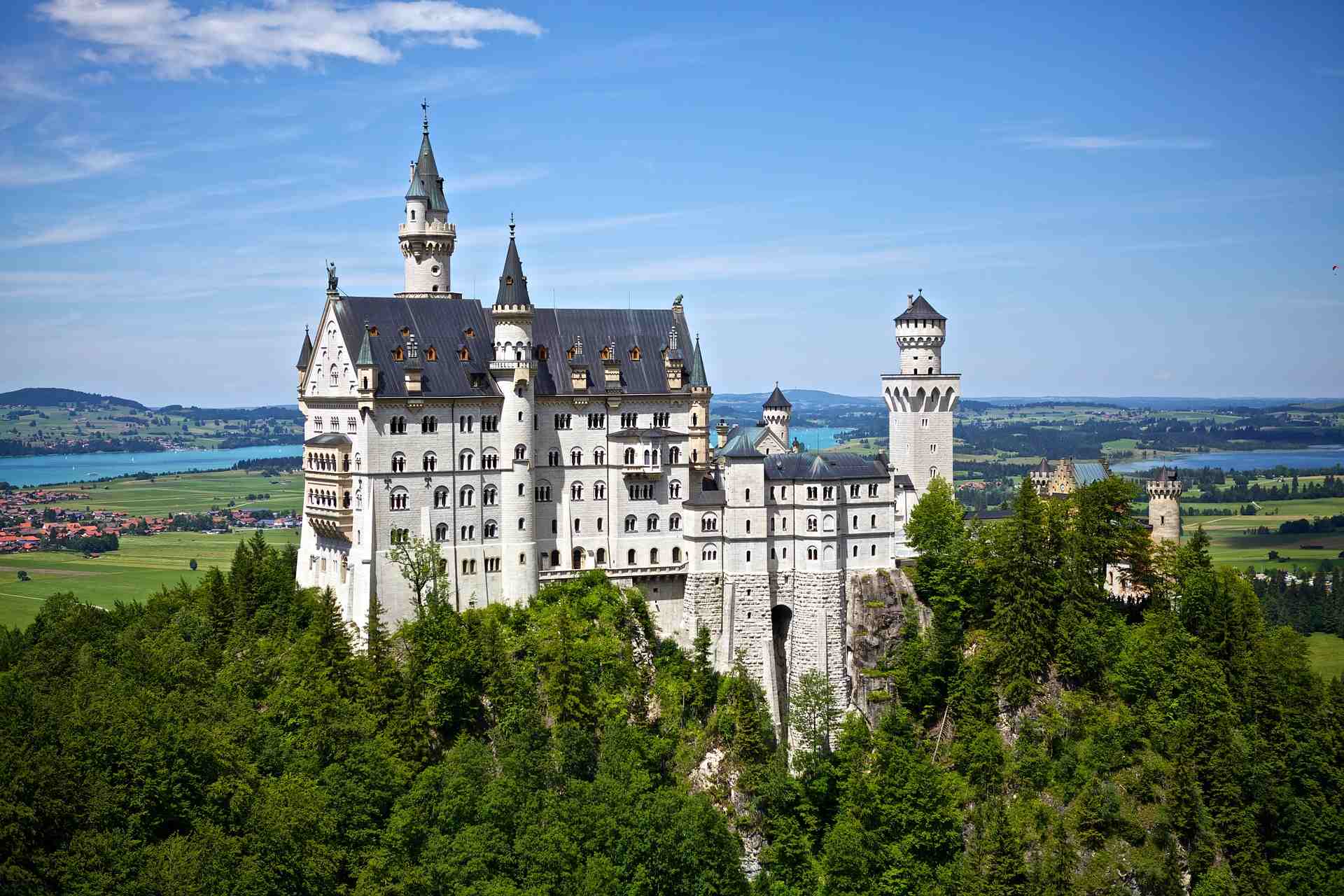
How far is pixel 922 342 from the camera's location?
320ft

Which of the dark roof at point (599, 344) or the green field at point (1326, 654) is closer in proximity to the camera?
the dark roof at point (599, 344)

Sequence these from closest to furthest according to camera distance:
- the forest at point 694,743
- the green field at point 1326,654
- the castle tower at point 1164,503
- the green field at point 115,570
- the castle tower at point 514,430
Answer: the forest at point 694,743, the castle tower at point 514,430, the castle tower at point 1164,503, the green field at point 1326,654, the green field at point 115,570

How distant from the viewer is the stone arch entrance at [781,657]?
86.6m

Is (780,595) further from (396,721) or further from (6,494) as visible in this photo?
(6,494)

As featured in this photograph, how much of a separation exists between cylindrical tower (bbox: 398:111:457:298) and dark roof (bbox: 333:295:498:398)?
5.38 metres

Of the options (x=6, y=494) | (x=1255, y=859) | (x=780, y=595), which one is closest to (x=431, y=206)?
(x=780, y=595)

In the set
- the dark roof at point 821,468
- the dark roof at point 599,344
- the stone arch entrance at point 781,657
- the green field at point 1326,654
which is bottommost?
the green field at point 1326,654

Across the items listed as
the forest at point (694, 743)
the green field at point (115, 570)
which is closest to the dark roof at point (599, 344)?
the forest at point (694, 743)

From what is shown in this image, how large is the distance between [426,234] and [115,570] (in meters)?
77.2

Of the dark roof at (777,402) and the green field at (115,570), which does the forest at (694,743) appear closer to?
the dark roof at (777,402)

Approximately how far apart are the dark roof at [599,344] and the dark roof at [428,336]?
13.9 feet

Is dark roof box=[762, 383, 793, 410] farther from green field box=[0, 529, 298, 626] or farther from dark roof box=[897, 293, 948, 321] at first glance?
green field box=[0, 529, 298, 626]

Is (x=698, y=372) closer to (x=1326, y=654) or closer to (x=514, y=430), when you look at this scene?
(x=514, y=430)

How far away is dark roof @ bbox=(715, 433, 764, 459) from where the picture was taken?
87.4 meters
